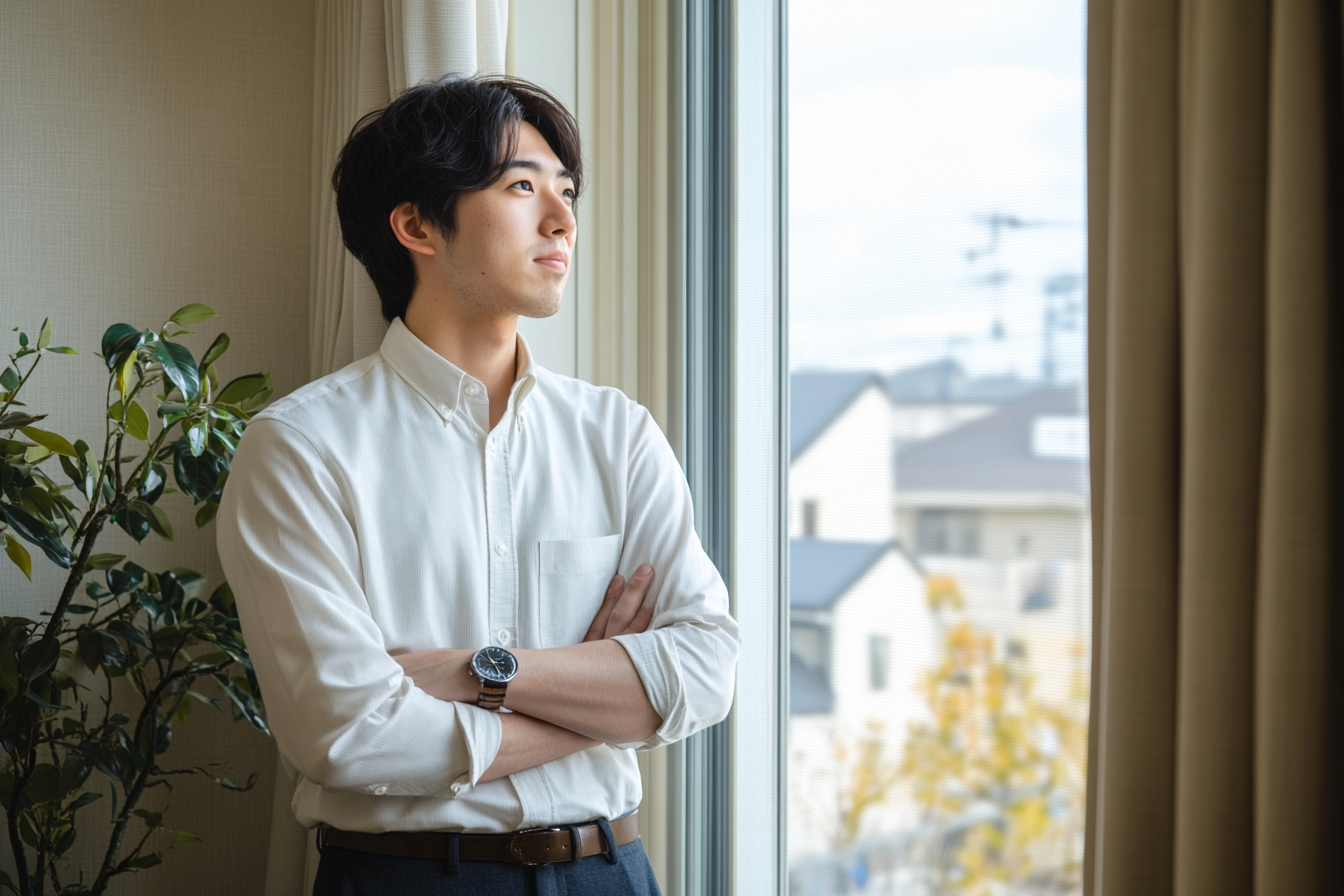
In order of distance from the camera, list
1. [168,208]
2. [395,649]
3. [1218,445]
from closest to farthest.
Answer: [1218,445] < [395,649] < [168,208]

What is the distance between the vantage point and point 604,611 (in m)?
1.39

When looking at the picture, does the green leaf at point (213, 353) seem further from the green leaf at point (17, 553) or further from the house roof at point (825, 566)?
the house roof at point (825, 566)

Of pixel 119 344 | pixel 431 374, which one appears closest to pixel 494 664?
pixel 431 374

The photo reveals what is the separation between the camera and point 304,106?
2494 mm

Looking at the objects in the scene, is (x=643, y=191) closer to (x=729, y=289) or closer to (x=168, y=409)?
(x=729, y=289)

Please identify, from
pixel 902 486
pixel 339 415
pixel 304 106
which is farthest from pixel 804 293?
pixel 304 106

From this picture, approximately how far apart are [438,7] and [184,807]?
6.08 feet

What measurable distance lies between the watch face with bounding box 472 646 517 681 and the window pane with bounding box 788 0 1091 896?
2.08 feet

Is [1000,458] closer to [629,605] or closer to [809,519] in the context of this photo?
[809,519]

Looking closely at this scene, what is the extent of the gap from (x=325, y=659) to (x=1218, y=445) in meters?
0.94

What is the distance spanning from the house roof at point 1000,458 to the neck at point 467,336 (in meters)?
0.62

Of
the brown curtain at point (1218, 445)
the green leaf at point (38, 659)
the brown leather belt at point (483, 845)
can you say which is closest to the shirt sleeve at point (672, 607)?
the brown leather belt at point (483, 845)

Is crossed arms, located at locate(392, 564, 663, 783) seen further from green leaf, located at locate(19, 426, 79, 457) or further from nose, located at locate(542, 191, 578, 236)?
green leaf, located at locate(19, 426, 79, 457)

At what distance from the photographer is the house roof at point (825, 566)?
162 centimetres
